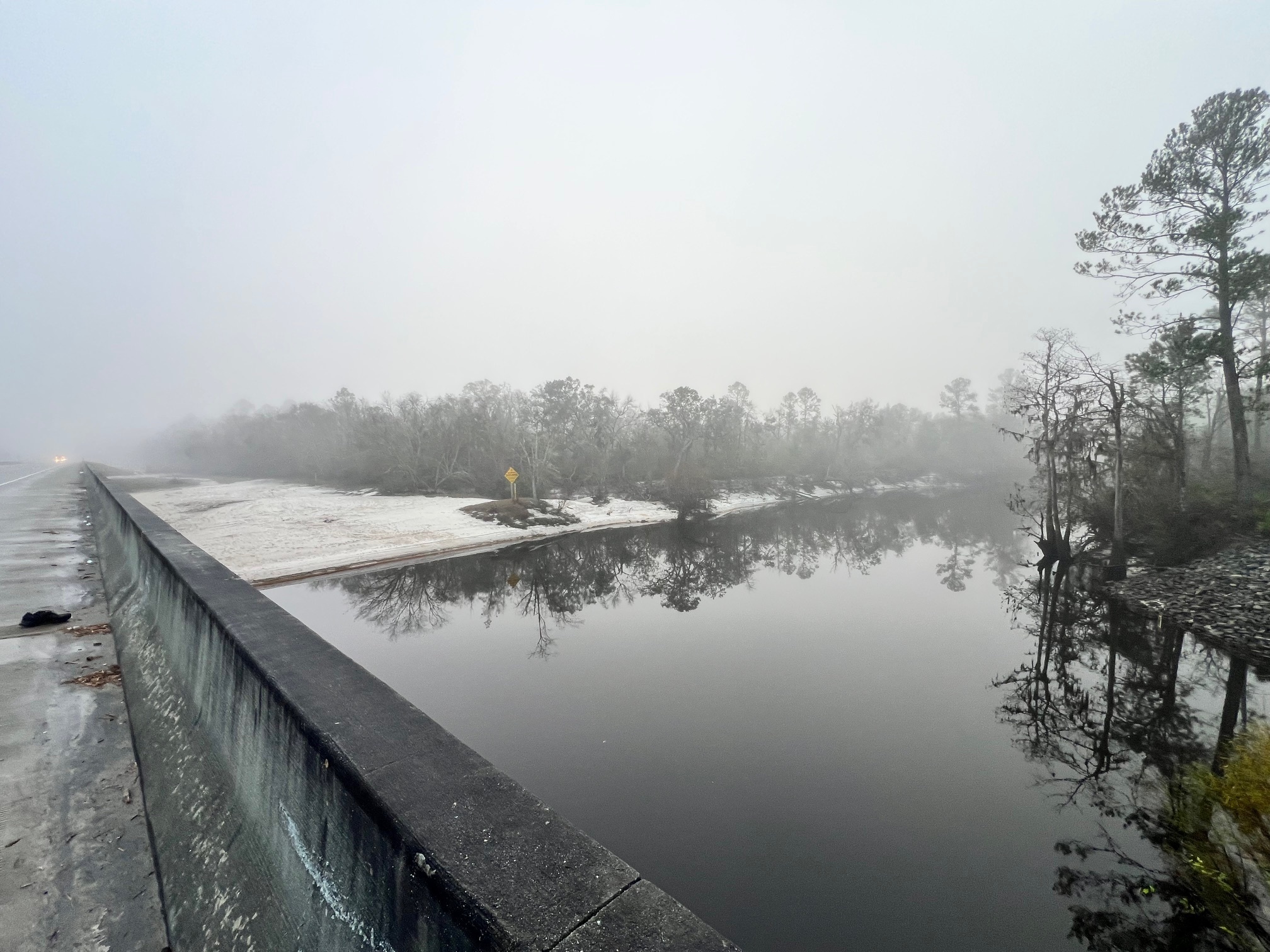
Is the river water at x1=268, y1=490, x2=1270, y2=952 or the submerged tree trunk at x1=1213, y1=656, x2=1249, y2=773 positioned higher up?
the submerged tree trunk at x1=1213, y1=656, x2=1249, y2=773

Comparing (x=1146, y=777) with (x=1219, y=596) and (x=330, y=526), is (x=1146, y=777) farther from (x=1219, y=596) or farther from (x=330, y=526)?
(x=330, y=526)

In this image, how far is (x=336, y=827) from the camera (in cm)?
273

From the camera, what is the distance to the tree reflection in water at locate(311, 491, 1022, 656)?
47.5 ft

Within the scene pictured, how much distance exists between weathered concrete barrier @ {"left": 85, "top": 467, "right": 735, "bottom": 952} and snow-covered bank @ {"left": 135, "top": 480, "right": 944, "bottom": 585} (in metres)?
13.4

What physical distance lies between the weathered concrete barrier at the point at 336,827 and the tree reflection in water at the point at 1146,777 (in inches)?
190

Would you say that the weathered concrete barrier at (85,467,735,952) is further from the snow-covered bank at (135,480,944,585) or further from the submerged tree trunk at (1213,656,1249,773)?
the snow-covered bank at (135,480,944,585)

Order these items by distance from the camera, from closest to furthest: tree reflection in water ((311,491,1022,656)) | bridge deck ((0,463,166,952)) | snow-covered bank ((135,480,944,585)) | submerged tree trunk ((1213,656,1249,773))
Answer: bridge deck ((0,463,166,952)) < submerged tree trunk ((1213,656,1249,773)) < tree reflection in water ((311,491,1022,656)) < snow-covered bank ((135,480,944,585))

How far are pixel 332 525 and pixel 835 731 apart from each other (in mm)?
25001

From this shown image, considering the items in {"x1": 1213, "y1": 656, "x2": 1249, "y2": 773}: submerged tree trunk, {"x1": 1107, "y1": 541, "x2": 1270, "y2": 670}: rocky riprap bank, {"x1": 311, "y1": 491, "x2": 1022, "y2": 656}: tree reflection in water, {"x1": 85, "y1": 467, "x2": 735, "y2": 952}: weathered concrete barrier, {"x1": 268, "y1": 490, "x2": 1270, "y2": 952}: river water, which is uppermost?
{"x1": 85, "y1": 467, "x2": 735, "y2": 952}: weathered concrete barrier

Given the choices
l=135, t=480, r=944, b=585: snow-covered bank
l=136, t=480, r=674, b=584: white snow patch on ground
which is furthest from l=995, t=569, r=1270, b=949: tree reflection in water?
l=136, t=480, r=674, b=584: white snow patch on ground

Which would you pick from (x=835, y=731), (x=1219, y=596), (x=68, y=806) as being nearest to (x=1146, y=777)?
(x=835, y=731)

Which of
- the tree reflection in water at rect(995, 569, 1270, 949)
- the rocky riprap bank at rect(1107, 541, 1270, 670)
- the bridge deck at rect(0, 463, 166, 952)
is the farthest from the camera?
the rocky riprap bank at rect(1107, 541, 1270, 670)

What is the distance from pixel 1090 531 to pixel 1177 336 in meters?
7.44

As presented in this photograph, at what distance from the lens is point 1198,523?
16000 mm
